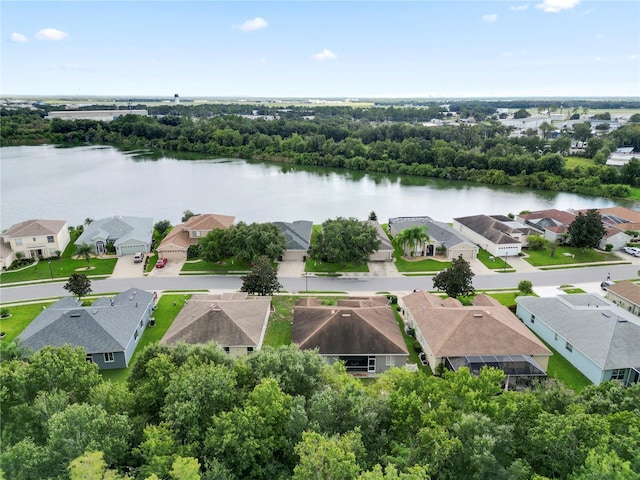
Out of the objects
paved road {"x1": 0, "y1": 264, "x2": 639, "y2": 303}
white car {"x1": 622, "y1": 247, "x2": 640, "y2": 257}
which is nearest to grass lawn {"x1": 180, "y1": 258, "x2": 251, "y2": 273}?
paved road {"x1": 0, "y1": 264, "x2": 639, "y2": 303}

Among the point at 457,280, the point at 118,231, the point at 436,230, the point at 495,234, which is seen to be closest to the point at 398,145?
the point at 436,230

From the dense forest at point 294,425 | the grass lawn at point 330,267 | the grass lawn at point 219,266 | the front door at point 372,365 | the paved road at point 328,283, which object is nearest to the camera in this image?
the dense forest at point 294,425

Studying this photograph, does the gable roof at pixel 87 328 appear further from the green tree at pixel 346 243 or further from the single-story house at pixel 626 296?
the single-story house at pixel 626 296

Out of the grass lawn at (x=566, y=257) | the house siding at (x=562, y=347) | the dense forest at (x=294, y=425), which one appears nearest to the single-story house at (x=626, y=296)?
the house siding at (x=562, y=347)

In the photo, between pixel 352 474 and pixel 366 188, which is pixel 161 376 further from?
pixel 366 188

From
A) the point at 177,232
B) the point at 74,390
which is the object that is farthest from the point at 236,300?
the point at 177,232
